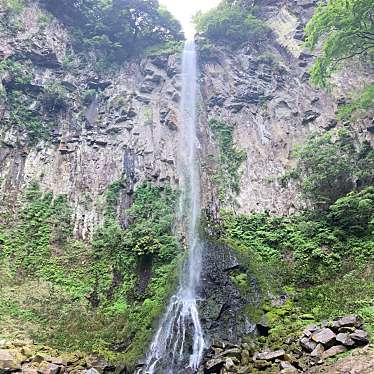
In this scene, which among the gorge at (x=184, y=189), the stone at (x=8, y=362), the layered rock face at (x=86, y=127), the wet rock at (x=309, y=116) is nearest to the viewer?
the stone at (x=8, y=362)

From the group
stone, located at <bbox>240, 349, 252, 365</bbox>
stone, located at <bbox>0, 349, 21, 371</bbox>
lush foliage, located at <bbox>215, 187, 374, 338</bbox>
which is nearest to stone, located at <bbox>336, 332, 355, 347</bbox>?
lush foliage, located at <bbox>215, 187, 374, 338</bbox>

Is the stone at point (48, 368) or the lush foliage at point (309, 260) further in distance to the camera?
the lush foliage at point (309, 260)

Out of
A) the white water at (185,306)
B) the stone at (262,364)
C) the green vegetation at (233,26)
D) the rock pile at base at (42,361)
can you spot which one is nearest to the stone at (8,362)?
the rock pile at base at (42,361)

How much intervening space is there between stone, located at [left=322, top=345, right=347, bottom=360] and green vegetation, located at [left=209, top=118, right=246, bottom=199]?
9650 millimetres

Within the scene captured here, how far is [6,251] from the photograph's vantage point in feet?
43.9

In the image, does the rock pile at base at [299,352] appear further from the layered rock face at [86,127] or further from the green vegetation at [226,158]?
the green vegetation at [226,158]

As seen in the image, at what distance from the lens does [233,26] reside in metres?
24.7

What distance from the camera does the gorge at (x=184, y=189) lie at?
33.1ft

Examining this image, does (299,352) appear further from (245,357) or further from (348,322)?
(245,357)

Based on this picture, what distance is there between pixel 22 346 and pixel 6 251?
4.66 m

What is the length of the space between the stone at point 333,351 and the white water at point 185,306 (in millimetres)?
3335

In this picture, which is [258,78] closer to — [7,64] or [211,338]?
[7,64]

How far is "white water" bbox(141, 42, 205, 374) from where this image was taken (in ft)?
32.4

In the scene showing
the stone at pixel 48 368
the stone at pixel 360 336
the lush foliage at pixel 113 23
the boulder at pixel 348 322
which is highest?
the lush foliage at pixel 113 23
